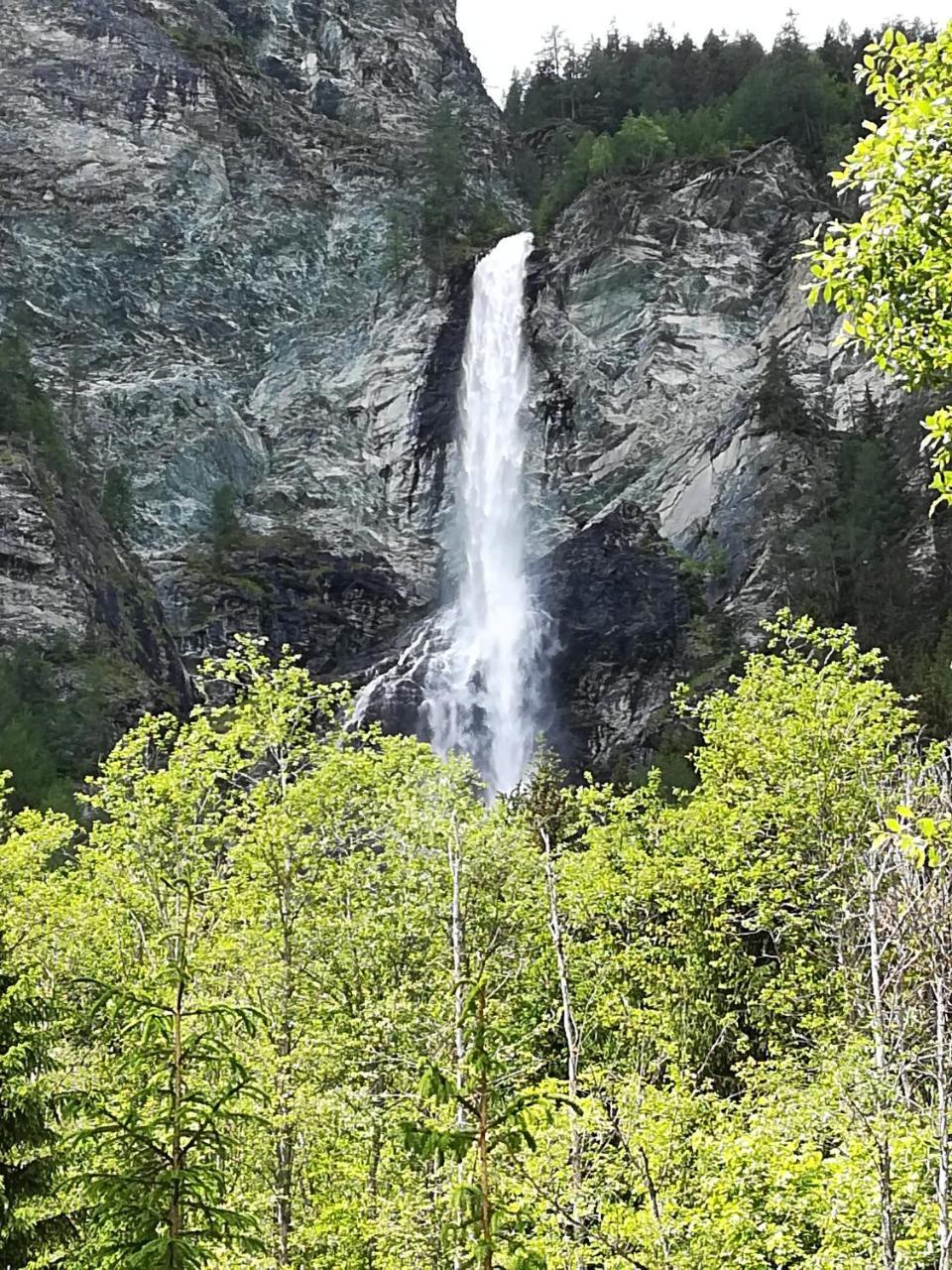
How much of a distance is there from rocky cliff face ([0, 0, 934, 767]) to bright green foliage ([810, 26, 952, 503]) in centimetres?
5387

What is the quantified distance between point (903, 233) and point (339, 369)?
8139 cm

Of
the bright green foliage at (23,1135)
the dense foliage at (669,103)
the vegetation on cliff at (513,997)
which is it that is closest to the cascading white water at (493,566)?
the dense foliage at (669,103)

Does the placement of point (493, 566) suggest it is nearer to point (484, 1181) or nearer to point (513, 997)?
point (513, 997)

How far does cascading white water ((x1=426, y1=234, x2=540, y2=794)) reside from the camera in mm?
62375

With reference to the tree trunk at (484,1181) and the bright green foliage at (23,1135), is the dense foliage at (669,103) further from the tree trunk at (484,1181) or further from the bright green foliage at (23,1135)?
the tree trunk at (484,1181)

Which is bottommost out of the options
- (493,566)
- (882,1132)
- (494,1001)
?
(882,1132)

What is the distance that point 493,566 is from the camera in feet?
246

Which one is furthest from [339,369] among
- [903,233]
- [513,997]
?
[903,233]

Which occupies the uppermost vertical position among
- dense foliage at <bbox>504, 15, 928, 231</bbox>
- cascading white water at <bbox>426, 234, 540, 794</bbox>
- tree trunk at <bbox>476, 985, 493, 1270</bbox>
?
dense foliage at <bbox>504, 15, 928, 231</bbox>

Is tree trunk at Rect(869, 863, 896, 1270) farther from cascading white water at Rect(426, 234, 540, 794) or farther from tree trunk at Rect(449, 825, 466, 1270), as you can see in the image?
cascading white water at Rect(426, 234, 540, 794)

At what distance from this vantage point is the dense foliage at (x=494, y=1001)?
1071cm

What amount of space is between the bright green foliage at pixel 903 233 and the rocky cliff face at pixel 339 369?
177 feet

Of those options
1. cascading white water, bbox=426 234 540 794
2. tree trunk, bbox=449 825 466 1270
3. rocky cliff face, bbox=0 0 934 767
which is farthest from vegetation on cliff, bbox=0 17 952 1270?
rocky cliff face, bbox=0 0 934 767

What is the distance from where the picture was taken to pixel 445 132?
3743 inches
